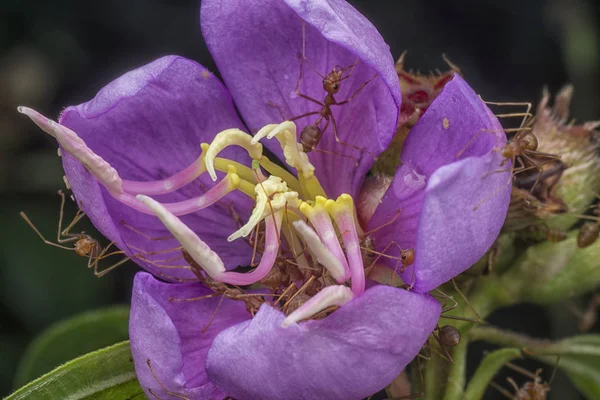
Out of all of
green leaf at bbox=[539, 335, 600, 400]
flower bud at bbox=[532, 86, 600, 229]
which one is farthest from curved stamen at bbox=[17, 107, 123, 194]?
green leaf at bbox=[539, 335, 600, 400]

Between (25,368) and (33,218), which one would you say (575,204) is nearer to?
(25,368)

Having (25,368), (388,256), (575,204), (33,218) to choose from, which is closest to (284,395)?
(388,256)

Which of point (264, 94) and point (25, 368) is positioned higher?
point (264, 94)

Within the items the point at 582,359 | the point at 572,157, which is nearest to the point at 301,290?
the point at 572,157

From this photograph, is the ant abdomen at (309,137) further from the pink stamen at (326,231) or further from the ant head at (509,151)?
the ant head at (509,151)

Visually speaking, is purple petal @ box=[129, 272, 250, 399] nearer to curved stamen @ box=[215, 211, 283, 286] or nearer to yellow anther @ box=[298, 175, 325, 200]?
curved stamen @ box=[215, 211, 283, 286]
